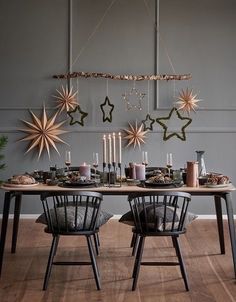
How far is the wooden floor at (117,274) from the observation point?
357 centimetres

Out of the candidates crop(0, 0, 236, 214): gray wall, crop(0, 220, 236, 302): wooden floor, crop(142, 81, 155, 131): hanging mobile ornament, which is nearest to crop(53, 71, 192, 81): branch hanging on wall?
crop(0, 0, 236, 214): gray wall

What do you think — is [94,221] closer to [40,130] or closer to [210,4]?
[40,130]

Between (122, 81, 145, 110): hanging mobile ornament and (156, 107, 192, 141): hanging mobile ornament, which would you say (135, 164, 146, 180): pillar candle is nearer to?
(156, 107, 192, 141): hanging mobile ornament

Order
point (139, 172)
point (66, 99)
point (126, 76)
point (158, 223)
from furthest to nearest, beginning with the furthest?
point (66, 99) → point (126, 76) → point (139, 172) → point (158, 223)

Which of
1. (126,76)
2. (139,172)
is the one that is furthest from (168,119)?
(139,172)

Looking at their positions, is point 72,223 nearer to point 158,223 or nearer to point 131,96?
point 158,223

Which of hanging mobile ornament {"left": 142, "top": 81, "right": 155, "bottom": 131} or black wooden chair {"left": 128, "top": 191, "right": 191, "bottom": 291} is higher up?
hanging mobile ornament {"left": 142, "top": 81, "right": 155, "bottom": 131}

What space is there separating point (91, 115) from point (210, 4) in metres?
1.80

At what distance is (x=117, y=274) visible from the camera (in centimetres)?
402

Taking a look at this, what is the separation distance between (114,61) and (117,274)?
2.74 meters

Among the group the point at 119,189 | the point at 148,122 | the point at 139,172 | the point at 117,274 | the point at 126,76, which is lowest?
the point at 117,274

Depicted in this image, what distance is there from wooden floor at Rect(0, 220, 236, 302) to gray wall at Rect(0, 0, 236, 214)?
123 centimetres

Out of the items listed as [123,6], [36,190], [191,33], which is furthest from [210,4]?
[36,190]

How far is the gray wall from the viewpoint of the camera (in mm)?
5965
